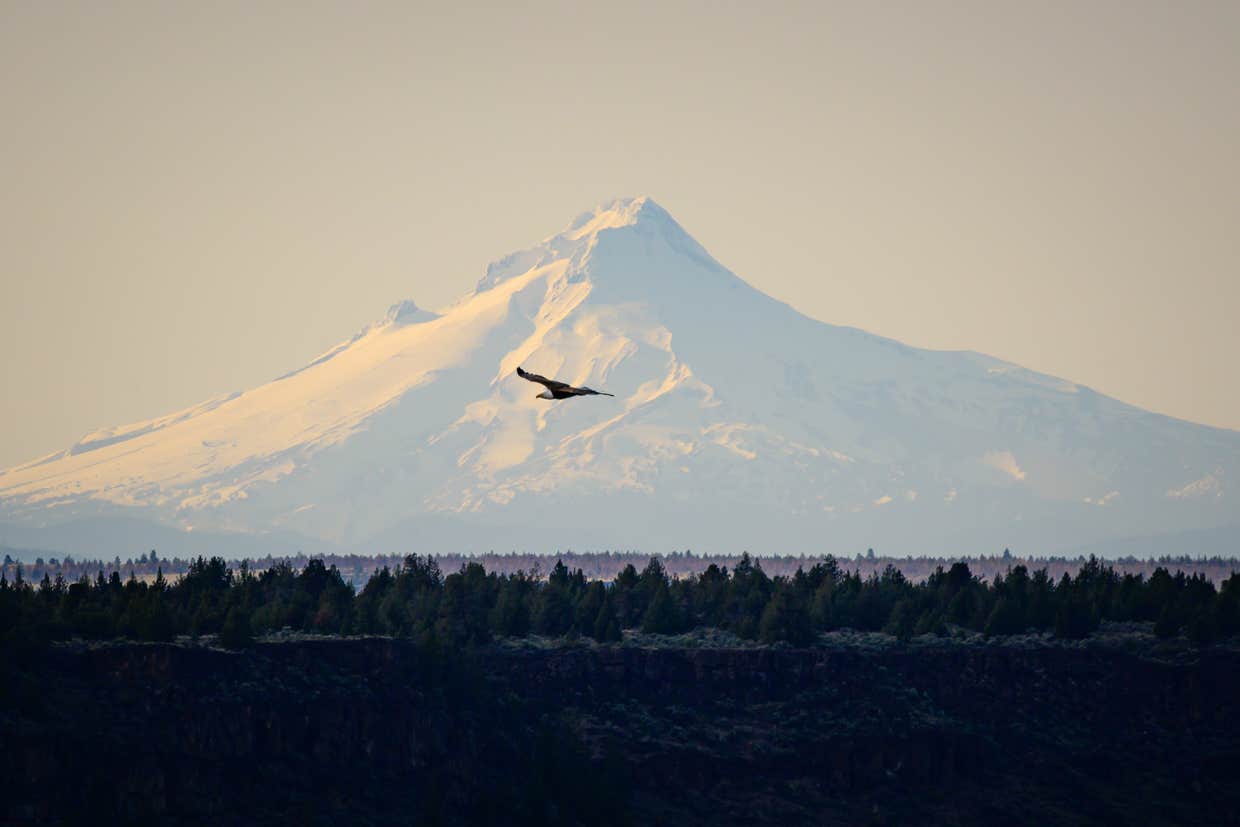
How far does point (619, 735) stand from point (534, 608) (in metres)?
24.7

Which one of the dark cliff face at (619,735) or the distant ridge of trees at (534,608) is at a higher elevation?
the distant ridge of trees at (534,608)

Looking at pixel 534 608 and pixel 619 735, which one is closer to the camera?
pixel 619 735

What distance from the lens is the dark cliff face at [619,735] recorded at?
133500 mm

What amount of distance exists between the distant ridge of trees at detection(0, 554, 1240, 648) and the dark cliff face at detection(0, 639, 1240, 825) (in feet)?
19.1

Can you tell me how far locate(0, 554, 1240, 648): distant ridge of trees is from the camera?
156 m

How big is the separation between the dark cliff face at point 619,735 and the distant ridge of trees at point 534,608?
5819 mm

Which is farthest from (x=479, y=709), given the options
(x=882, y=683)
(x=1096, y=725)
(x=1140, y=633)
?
(x=1140, y=633)

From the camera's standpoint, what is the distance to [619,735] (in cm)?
15875

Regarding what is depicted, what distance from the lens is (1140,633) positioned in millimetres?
188750

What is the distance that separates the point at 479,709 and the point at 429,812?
54.4 ft

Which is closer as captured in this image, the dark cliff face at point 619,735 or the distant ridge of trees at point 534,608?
the dark cliff face at point 619,735

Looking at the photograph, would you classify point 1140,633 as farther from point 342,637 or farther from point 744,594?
point 342,637

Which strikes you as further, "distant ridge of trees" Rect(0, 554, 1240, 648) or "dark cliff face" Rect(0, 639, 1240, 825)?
"distant ridge of trees" Rect(0, 554, 1240, 648)

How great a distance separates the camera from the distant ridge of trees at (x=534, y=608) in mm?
155750
